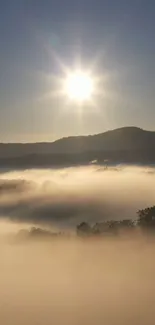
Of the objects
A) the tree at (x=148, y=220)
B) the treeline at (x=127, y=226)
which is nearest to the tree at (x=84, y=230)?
the treeline at (x=127, y=226)

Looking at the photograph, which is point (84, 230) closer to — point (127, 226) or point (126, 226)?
point (126, 226)

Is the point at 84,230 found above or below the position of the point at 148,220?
above

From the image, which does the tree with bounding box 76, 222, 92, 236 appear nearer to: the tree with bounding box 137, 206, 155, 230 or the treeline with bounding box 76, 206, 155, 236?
the treeline with bounding box 76, 206, 155, 236

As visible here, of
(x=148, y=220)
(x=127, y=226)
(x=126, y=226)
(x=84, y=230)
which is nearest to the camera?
(x=148, y=220)

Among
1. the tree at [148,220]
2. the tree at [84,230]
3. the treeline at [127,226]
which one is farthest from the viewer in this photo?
the tree at [84,230]

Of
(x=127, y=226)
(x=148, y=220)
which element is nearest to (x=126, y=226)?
(x=127, y=226)

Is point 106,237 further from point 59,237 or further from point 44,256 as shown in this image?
point 44,256

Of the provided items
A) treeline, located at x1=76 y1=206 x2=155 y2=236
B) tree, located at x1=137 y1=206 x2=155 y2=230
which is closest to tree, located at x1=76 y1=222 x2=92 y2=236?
treeline, located at x1=76 y1=206 x2=155 y2=236

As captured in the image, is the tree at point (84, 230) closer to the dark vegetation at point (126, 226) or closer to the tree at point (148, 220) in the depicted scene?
the dark vegetation at point (126, 226)

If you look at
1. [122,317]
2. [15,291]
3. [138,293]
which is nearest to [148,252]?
[138,293]
